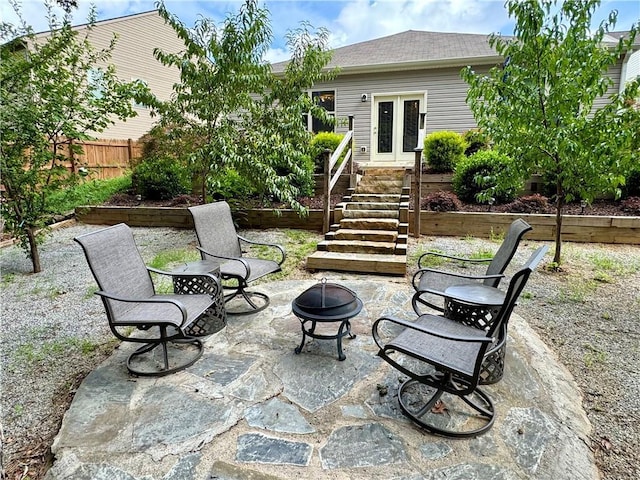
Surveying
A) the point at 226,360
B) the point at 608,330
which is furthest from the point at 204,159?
the point at 608,330

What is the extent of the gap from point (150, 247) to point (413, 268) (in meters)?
4.39

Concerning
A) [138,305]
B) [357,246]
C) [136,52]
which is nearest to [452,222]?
[357,246]

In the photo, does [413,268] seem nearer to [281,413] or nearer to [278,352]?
[278,352]

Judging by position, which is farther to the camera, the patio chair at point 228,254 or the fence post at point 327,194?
the fence post at point 327,194

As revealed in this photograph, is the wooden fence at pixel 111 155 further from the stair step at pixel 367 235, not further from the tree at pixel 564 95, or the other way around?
the tree at pixel 564 95

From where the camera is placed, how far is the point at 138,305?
2814mm

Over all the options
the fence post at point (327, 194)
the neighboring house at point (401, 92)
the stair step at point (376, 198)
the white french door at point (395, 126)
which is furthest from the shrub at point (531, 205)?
the white french door at point (395, 126)

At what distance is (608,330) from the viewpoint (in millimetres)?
3303

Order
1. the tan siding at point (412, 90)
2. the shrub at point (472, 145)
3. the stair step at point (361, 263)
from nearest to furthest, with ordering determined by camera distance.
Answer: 1. the stair step at point (361, 263)
2. the shrub at point (472, 145)
3. the tan siding at point (412, 90)

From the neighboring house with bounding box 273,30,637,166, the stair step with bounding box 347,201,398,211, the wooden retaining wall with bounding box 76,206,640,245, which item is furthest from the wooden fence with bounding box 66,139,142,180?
the stair step with bounding box 347,201,398,211

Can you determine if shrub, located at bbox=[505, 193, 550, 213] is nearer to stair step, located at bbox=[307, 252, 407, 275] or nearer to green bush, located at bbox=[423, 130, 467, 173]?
green bush, located at bbox=[423, 130, 467, 173]

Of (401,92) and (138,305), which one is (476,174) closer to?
(401,92)

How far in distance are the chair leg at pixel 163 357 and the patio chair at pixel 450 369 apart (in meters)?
1.43

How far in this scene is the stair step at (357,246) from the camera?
17.9 feet
